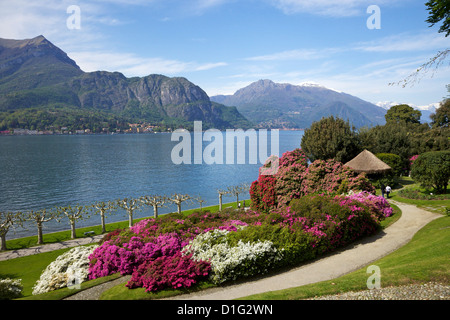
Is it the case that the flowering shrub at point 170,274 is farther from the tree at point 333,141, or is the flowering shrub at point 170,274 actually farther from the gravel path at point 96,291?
the tree at point 333,141

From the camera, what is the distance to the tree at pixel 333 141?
132 ft

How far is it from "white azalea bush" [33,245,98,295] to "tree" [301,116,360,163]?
110ft

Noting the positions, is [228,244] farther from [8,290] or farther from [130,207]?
[130,207]

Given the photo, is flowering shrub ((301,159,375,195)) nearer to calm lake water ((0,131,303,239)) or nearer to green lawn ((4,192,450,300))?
green lawn ((4,192,450,300))

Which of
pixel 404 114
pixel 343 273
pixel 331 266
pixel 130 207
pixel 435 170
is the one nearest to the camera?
pixel 343 273

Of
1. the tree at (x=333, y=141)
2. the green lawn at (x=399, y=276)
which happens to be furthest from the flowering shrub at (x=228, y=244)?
the tree at (x=333, y=141)

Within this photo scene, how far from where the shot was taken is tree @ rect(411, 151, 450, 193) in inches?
1029

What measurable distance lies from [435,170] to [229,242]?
22.8 metres

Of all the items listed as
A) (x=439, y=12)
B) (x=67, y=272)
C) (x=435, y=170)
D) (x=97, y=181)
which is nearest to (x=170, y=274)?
(x=67, y=272)

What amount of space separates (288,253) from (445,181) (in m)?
22.2

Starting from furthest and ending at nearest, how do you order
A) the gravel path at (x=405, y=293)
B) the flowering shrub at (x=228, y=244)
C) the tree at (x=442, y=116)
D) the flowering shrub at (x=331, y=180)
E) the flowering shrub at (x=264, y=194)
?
the tree at (x=442, y=116) → the flowering shrub at (x=264, y=194) → the flowering shrub at (x=331, y=180) → the flowering shrub at (x=228, y=244) → the gravel path at (x=405, y=293)

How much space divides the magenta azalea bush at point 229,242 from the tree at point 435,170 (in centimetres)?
908

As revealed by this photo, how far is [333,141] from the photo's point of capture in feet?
132
